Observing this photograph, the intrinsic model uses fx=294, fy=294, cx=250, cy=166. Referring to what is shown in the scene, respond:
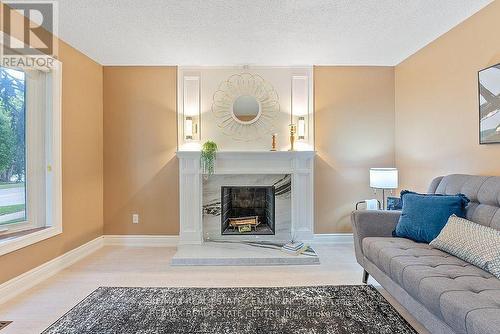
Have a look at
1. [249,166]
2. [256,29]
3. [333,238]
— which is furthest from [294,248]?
[256,29]

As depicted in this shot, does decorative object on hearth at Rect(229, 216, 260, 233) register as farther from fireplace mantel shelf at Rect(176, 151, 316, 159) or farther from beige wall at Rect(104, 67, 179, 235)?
fireplace mantel shelf at Rect(176, 151, 316, 159)

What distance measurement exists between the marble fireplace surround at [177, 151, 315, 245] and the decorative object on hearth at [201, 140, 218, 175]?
0.07 meters

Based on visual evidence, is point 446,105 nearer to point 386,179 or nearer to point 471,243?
point 386,179

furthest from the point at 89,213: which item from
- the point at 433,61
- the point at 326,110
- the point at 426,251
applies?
the point at 433,61

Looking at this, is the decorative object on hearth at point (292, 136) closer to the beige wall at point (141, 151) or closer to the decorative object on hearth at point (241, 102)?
the decorative object on hearth at point (241, 102)

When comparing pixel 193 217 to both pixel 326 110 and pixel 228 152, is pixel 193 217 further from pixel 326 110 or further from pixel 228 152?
pixel 326 110

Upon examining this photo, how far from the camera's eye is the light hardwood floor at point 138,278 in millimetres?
2291

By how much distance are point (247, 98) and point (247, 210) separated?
5.30ft

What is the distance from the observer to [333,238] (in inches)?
164

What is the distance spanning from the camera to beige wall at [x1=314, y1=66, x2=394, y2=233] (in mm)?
4164

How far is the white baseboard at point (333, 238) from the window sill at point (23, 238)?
319 centimetres

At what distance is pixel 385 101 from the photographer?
165 inches

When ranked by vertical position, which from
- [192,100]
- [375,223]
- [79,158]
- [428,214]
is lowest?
[375,223]

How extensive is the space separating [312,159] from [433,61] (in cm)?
180
